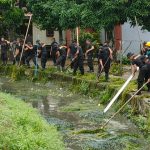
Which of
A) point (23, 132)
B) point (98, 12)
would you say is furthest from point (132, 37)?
point (23, 132)

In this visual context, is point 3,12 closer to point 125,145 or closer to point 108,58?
point 108,58

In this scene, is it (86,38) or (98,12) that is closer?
(98,12)

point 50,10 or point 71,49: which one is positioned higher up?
point 50,10

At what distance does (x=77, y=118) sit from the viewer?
16.9 metres

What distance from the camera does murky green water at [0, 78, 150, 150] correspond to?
1347 centimetres

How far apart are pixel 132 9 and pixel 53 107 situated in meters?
7.00

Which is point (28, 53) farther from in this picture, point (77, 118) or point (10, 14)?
point (77, 118)

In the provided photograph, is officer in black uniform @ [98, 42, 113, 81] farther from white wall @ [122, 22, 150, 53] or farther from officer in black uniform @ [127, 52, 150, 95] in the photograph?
white wall @ [122, 22, 150, 53]

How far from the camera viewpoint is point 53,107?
19.2 metres

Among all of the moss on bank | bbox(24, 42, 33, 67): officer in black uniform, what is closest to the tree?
the moss on bank

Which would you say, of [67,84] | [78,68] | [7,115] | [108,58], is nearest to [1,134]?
[7,115]

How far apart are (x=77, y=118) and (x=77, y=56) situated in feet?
22.3

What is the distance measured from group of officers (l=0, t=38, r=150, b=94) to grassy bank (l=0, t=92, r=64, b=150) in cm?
469

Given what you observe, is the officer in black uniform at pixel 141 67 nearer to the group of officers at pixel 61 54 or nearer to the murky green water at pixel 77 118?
the murky green water at pixel 77 118
